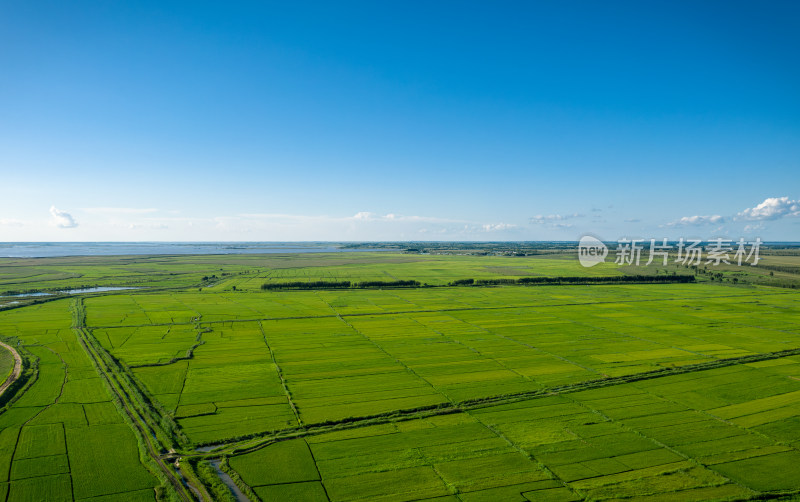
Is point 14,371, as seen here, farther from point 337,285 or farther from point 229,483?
point 337,285

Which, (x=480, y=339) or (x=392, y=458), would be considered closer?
(x=392, y=458)

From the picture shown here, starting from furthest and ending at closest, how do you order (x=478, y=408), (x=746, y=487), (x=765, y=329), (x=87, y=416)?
(x=765, y=329)
(x=478, y=408)
(x=87, y=416)
(x=746, y=487)

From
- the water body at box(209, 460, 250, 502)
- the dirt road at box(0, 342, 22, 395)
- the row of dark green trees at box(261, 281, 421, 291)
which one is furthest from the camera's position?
A: the row of dark green trees at box(261, 281, 421, 291)

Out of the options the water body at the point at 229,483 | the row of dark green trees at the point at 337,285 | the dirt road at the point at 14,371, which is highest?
the row of dark green trees at the point at 337,285

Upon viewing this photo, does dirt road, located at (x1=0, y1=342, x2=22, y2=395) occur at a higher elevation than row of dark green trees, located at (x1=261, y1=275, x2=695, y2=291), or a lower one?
lower

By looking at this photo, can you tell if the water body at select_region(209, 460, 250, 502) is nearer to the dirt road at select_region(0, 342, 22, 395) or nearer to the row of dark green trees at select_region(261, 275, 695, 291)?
the dirt road at select_region(0, 342, 22, 395)

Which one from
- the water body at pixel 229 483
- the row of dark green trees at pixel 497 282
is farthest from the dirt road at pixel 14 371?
the row of dark green trees at pixel 497 282

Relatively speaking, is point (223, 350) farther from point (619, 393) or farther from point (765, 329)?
point (765, 329)

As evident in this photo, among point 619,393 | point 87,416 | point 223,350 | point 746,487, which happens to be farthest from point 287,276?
point 746,487

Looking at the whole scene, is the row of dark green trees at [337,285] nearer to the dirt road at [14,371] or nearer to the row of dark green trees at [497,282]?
the row of dark green trees at [497,282]

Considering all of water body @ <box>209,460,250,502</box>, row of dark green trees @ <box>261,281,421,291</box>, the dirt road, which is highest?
row of dark green trees @ <box>261,281,421,291</box>

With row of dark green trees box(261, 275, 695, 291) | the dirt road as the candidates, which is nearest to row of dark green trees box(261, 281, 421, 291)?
row of dark green trees box(261, 275, 695, 291)
